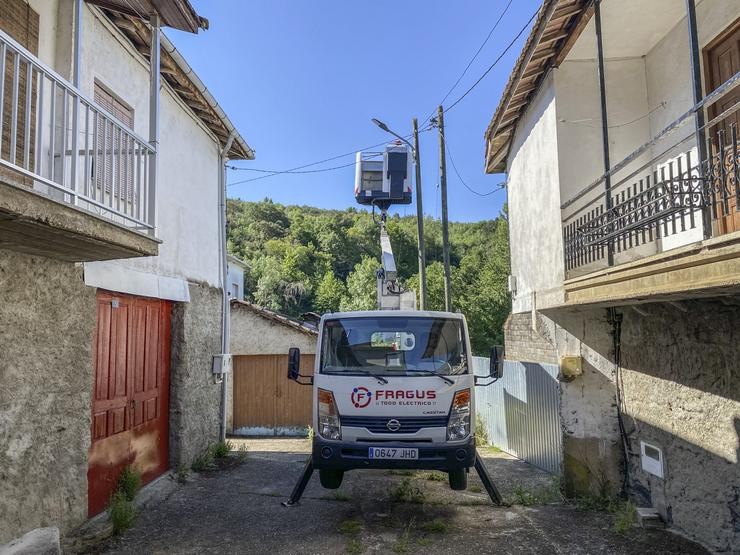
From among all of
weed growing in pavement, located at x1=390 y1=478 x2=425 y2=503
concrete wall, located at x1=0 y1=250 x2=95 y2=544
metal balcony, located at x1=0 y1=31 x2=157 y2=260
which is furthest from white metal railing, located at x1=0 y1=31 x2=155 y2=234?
weed growing in pavement, located at x1=390 y1=478 x2=425 y2=503

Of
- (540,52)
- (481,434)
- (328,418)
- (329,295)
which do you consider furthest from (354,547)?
(329,295)

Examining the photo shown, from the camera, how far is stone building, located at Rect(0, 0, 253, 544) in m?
4.58

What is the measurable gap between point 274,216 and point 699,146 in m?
64.0

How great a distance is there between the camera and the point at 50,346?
211 inches

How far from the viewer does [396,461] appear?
6.00 m

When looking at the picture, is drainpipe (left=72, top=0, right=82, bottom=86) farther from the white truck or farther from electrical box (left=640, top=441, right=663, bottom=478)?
electrical box (left=640, top=441, right=663, bottom=478)

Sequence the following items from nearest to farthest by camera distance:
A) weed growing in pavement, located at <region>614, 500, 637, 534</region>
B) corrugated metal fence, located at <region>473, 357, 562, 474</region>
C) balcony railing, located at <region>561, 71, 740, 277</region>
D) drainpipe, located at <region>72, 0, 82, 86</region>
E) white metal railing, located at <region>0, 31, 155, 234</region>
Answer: white metal railing, located at <region>0, 31, 155, 234</region>
balcony railing, located at <region>561, 71, 740, 277</region>
drainpipe, located at <region>72, 0, 82, 86</region>
weed growing in pavement, located at <region>614, 500, 637, 534</region>
corrugated metal fence, located at <region>473, 357, 562, 474</region>

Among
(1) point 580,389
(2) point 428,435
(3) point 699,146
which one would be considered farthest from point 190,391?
(3) point 699,146

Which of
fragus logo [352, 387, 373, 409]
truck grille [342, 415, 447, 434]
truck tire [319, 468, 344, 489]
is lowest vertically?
truck tire [319, 468, 344, 489]

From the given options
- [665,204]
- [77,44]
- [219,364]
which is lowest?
[219,364]

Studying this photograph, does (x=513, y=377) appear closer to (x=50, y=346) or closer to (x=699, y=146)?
(x=699, y=146)

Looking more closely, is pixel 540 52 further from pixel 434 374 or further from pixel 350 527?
pixel 350 527

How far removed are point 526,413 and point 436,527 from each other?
4.56 meters

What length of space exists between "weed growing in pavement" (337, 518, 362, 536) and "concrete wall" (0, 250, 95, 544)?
2678mm
